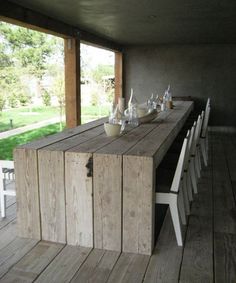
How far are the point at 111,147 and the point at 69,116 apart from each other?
3.94 metres

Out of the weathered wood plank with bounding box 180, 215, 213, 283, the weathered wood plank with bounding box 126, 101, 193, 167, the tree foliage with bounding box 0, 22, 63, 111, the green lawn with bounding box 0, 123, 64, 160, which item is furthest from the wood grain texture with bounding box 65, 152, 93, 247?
the tree foliage with bounding box 0, 22, 63, 111

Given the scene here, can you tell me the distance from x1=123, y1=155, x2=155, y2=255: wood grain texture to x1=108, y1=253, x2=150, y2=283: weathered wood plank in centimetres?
7

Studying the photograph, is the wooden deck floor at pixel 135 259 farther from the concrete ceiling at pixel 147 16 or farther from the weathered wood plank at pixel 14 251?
the concrete ceiling at pixel 147 16

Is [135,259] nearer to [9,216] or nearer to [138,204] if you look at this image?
[138,204]

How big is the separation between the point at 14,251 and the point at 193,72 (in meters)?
7.71

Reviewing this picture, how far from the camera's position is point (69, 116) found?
247 inches

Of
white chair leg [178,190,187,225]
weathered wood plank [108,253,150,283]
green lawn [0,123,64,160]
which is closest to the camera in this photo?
weathered wood plank [108,253,150,283]

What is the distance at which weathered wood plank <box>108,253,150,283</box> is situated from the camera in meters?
2.04

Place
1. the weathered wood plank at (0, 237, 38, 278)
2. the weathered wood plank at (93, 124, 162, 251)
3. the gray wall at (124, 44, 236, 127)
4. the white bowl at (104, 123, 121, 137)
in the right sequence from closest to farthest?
the weathered wood plank at (0, 237, 38, 278), the weathered wood plank at (93, 124, 162, 251), the white bowl at (104, 123, 121, 137), the gray wall at (124, 44, 236, 127)

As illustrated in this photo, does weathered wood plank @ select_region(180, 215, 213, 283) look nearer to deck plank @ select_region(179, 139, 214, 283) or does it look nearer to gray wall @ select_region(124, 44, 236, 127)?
deck plank @ select_region(179, 139, 214, 283)

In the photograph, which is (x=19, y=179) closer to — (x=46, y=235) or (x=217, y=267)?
(x=46, y=235)

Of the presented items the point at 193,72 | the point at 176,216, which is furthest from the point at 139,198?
the point at 193,72

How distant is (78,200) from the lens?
2.38 meters

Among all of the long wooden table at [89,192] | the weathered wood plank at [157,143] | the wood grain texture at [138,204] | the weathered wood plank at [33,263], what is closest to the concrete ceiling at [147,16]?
the weathered wood plank at [157,143]
